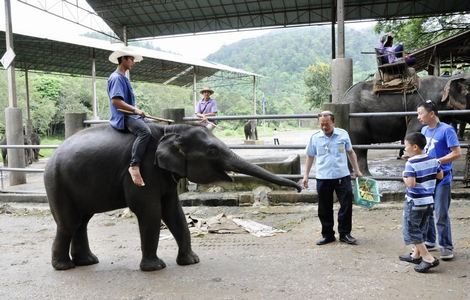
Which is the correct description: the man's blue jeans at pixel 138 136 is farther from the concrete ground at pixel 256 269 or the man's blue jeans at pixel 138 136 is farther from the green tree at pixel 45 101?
the green tree at pixel 45 101

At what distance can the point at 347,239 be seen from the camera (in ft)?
15.9

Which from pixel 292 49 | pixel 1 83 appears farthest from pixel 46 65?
pixel 292 49

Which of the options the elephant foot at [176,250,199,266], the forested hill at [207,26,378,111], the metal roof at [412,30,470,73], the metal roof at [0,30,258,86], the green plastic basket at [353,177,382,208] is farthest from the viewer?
the forested hill at [207,26,378,111]

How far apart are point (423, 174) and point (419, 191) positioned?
145mm

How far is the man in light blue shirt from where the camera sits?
15.8ft

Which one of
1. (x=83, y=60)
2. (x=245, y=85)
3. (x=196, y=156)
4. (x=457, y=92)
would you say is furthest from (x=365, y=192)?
(x=245, y=85)

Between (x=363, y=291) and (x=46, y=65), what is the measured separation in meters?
22.3

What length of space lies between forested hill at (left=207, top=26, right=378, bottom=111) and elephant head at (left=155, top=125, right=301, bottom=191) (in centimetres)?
6443

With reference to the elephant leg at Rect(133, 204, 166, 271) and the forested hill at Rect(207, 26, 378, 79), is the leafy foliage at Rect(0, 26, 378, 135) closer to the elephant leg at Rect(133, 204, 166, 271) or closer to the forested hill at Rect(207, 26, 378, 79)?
the forested hill at Rect(207, 26, 378, 79)

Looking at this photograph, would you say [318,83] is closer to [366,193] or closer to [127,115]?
[366,193]

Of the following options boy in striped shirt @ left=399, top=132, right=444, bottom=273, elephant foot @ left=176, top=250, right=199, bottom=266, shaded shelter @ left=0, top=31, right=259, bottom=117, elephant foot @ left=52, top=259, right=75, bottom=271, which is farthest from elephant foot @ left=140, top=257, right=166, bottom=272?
shaded shelter @ left=0, top=31, right=259, bottom=117

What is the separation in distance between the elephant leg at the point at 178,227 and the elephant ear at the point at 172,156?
0.41 meters

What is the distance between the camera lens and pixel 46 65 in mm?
22812

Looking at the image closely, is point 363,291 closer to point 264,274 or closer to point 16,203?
point 264,274
